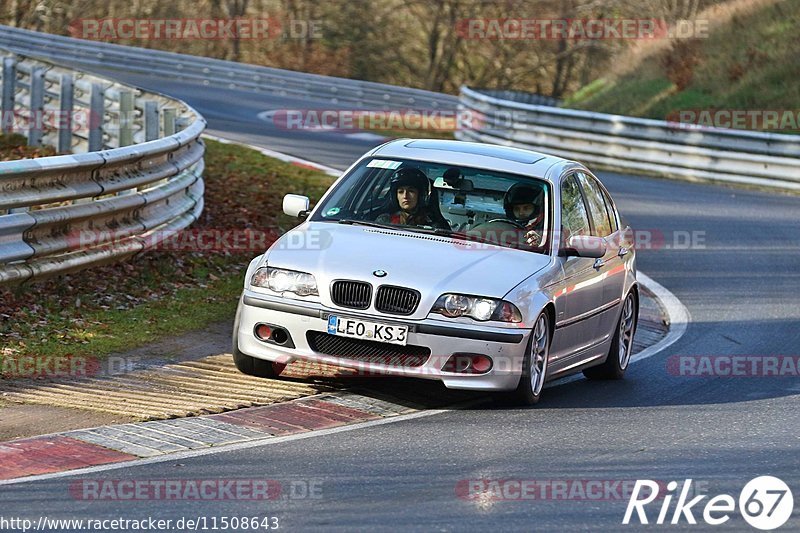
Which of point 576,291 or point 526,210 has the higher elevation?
point 526,210

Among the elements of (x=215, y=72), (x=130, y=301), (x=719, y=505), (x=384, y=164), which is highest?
Answer: (x=384, y=164)

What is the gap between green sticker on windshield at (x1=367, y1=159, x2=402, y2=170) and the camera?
9898 mm

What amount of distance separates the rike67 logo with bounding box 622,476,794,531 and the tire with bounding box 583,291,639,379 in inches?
129

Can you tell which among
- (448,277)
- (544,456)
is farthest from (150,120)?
(544,456)

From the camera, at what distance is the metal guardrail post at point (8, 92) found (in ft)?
64.1

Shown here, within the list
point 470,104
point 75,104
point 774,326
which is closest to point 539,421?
point 774,326

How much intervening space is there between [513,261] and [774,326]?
15.2 ft

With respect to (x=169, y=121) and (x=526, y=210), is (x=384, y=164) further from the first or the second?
(x=169, y=121)

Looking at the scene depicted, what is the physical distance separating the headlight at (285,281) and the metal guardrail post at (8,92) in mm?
11668

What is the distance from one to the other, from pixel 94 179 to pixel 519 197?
3698 millimetres

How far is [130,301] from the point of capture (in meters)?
11.2

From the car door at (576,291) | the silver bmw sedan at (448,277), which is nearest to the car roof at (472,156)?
the silver bmw sedan at (448,277)

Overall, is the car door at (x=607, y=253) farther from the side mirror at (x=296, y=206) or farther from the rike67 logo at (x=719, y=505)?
the rike67 logo at (x=719, y=505)

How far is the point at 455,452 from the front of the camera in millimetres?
7500
